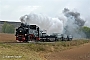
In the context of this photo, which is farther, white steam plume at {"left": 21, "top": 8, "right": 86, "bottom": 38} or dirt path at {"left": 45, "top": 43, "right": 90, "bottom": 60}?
white steam plume at {"left": 21, "top": 8, "right": 86, "bottom": 38}

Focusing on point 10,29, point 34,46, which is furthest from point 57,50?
point 10,29

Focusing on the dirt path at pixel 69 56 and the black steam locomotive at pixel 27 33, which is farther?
the black steam locomotive at pixel 27 33

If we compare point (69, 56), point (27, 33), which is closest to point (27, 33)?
point (27, 33)

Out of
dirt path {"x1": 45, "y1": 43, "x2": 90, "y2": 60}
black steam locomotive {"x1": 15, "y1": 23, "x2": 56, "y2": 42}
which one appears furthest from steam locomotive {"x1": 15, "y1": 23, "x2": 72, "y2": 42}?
dirt path {"x1": 45, "y1": 43, "x2": 90, "y2": 60}

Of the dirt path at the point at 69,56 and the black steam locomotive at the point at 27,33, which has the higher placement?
the black steam locomotive at the point at 27,33

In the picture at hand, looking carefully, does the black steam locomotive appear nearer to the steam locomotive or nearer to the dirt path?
the steam locomotive

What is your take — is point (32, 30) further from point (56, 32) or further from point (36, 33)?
point (56, 32)

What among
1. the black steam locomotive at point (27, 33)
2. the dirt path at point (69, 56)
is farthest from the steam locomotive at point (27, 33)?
the dirt path at point (69, 56)

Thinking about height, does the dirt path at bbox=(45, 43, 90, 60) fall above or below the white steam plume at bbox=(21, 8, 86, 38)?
below

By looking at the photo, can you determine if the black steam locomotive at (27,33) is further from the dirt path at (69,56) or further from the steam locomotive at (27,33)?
the dirt path at (69,56)

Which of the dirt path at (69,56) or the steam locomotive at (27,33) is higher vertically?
the steam locomotive at (27,33)

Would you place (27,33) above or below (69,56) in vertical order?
above

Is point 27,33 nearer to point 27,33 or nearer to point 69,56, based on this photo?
point 27,33

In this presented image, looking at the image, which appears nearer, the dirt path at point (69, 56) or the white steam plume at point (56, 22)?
the dirt path at point (69, 56)
